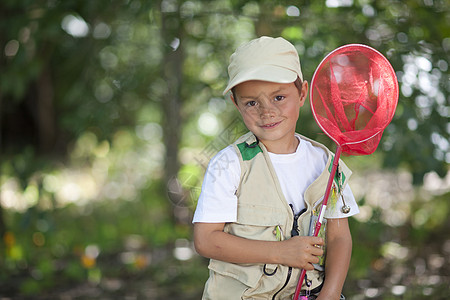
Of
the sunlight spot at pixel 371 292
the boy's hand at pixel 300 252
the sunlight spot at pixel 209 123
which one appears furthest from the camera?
the sunlight spot at pixel 209 123

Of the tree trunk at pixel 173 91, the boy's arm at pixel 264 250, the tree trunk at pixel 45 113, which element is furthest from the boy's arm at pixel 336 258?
the tree trunk at pixel 45 113

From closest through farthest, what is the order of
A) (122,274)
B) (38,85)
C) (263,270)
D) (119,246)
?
(263,270), (122,274), (119,246), (38,85)

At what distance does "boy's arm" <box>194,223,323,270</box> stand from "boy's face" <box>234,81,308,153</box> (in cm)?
33

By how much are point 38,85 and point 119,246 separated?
12.2ft

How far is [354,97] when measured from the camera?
5.67ft

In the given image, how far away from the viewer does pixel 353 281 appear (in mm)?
3422

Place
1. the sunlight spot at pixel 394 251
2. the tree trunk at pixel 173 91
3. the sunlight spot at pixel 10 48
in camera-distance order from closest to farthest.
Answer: the tree trunk at pixel 173 91
the sunlight spot at pixel 394 251
the sunlight spot at pixel 10 48

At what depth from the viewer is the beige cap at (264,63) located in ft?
5.27

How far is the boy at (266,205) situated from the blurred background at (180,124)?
0.31 m

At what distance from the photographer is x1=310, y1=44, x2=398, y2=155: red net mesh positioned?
1665 mm

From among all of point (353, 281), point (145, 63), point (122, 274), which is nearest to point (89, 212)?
point (145, 63)

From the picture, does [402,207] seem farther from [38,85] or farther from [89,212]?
[38,85]

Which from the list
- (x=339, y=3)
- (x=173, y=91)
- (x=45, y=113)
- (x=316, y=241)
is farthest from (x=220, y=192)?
(x=45, y=113)

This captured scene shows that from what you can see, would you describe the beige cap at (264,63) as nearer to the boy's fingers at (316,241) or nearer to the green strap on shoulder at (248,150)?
the green strap on shoulder at (248,150)
